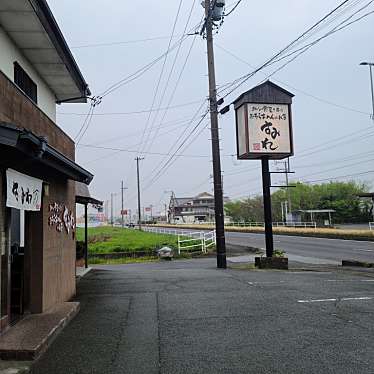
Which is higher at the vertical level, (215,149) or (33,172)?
(215,149)

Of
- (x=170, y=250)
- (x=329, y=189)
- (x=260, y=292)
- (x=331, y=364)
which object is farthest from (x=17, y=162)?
(x=329, y=189)

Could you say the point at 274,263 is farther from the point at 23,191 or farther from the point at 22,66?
the point at 23,191

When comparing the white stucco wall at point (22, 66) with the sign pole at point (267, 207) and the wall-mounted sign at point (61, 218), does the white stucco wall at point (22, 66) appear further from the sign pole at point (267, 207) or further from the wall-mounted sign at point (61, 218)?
the sign pole at point (267, 207)

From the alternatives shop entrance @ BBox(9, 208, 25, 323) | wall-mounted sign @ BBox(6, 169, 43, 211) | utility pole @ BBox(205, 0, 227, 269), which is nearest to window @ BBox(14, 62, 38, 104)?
wall-mounted sign @ BBox(6, 169, 43, 211)

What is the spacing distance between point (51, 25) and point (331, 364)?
7.96 metres

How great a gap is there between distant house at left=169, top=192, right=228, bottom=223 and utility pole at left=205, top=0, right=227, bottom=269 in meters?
109

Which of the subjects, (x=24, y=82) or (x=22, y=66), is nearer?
(x=22, y=66)

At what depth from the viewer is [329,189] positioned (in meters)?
77.3

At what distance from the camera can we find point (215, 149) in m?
18.4

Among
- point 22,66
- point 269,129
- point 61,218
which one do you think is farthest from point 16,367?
point 269,129

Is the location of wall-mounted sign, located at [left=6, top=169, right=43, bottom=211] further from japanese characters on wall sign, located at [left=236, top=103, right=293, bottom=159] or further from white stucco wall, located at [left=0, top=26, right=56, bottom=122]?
japanese characters on wall sign, located at [left=236, top=103, right=293, bottom=159]

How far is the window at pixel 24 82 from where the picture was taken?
1037 cm

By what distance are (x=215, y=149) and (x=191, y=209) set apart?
125166 mm

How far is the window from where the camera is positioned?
10.4 metres
